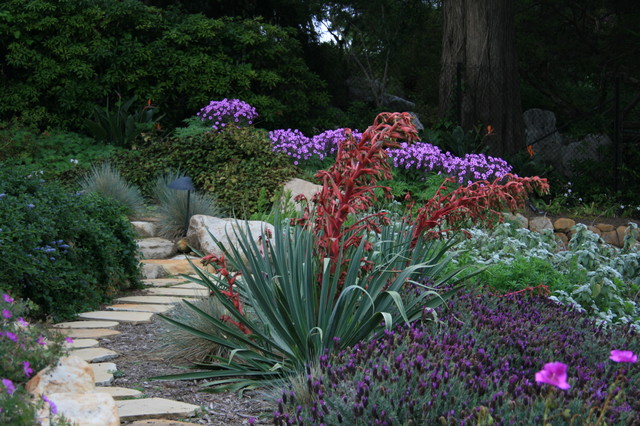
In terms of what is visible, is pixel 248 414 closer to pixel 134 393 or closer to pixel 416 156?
pixel 134 393

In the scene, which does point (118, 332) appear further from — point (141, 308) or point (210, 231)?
point (210, 231)

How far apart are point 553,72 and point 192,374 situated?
52.3ft

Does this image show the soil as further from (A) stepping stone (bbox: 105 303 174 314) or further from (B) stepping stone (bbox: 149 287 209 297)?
(B) stepping stone (bbox: 149 287 209 297)

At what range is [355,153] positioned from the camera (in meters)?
3.33

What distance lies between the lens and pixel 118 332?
442 centimetres

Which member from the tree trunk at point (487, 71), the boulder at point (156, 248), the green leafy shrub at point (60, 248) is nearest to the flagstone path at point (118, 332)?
the green leafy shrub at point (60, 248)

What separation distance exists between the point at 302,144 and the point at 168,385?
7.07 metres

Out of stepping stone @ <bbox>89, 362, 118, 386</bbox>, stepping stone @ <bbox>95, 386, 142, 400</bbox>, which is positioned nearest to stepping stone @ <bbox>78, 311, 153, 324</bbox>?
stepping stone @ <bbox>89, 362, 118, 386</bbox>

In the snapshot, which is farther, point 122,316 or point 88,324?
point 122,316

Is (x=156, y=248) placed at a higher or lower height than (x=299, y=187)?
lower

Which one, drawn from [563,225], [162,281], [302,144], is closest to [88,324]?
Result: [162,281]

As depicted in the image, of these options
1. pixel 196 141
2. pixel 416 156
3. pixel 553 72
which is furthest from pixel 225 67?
pixel 553 72

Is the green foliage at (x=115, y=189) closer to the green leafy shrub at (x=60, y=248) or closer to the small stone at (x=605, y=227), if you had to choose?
the green leafy shrub at (x=60, y=248)

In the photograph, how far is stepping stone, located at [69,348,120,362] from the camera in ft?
12.4
